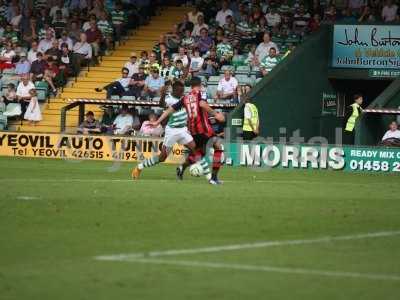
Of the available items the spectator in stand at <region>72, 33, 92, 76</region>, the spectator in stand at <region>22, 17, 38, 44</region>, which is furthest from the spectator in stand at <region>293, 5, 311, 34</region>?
the spectator in stand at <region>22, 17, 38, 44</region>

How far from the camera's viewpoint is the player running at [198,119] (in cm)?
2019

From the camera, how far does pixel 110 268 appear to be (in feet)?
32.7

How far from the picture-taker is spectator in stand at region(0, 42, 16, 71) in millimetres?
33812

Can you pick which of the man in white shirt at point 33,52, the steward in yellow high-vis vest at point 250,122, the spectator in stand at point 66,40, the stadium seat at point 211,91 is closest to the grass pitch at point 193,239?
the steward in yellow high-vis vest at point 250,122

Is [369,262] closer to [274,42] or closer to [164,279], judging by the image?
[164,279]

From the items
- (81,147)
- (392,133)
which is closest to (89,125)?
(81,147)

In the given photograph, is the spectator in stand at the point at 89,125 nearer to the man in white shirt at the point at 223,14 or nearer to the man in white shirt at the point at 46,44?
the man in white shirt at the point at 46,44

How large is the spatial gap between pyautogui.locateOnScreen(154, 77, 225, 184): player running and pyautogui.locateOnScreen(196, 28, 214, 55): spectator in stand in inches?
450

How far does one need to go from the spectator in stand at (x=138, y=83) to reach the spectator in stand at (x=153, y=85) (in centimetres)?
19

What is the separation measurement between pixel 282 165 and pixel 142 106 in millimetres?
5142

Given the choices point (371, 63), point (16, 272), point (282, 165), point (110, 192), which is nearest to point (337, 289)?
point (16, 272)

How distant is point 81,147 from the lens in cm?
2945

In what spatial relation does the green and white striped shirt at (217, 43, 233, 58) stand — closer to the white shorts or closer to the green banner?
the green banner

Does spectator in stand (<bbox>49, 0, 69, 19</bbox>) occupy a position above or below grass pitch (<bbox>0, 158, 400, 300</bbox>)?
above
